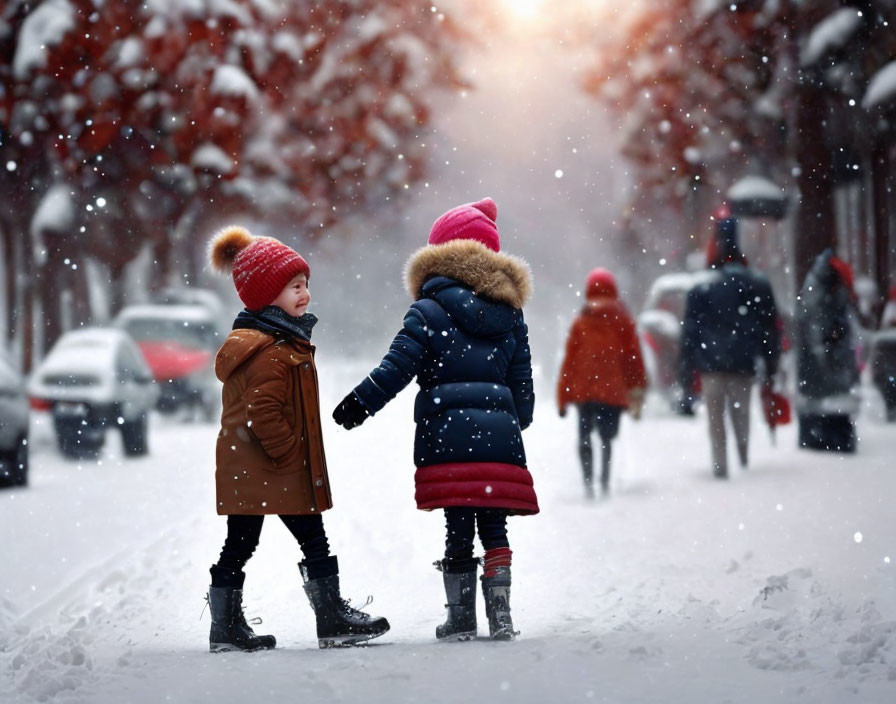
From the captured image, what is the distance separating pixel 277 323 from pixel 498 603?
1.40m

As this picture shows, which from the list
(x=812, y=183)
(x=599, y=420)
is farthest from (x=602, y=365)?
(x=812, y=183)

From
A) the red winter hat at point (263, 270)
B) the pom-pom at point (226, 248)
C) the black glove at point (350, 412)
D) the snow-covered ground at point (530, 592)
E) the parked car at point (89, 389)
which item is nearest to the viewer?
the snow-covered ground at point (530, 592)

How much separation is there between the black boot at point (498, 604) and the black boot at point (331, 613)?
41cm

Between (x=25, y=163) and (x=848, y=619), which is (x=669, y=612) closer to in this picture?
(x=848, y=619)

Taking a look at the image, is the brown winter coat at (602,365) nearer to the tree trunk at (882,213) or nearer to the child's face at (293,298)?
the child's face at (293,298)

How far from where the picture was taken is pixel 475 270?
486 cm

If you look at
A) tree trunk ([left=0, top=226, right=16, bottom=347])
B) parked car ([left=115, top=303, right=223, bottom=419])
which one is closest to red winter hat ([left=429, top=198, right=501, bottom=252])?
parked car ([left=115, top=303, right=223, bottom=419])

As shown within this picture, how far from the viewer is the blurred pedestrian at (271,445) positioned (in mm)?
4609

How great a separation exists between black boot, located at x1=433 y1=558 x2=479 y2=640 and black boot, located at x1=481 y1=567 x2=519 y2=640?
0.08 m

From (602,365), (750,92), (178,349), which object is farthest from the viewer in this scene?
(178,349)

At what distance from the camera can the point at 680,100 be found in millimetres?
16422

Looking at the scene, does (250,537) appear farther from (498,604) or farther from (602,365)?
(602,365)

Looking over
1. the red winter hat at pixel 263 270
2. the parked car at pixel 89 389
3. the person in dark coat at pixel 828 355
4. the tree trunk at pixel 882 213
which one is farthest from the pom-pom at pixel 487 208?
the tree trunk at pixel 882 213

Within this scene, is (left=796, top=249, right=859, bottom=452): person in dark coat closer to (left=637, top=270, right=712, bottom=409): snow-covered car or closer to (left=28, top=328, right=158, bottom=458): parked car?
(left=637, top=270, right=712, bottom=409): snow-covered car
